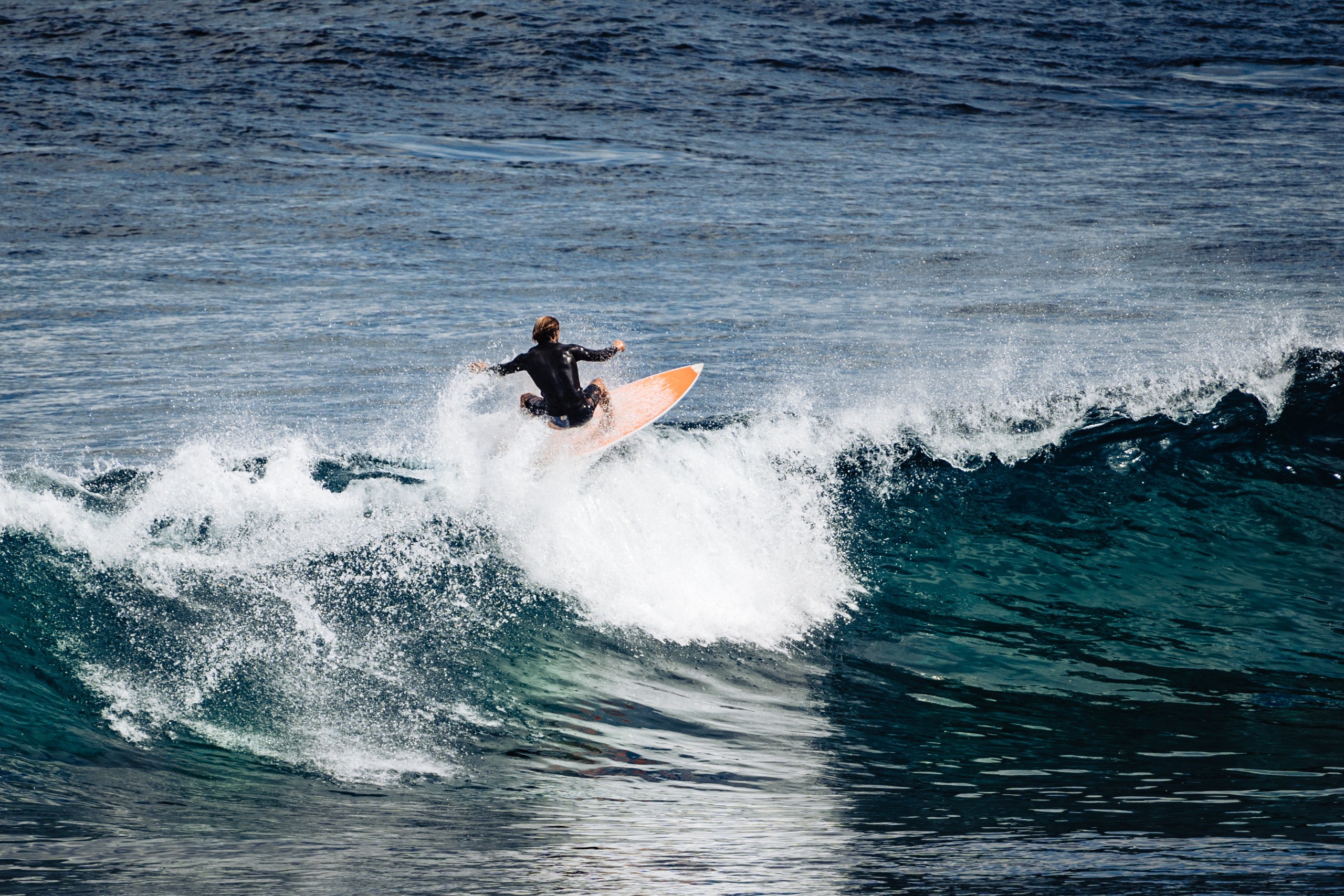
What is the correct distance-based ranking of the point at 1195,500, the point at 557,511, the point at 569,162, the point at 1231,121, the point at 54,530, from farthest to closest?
the point at 1231,121
the point at 569,162
the point at 1195,500
the point at 557,511
the point at 54,530

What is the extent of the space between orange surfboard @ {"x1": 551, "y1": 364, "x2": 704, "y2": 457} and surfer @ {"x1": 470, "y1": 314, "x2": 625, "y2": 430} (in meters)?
0.19

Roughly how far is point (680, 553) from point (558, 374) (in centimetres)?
157

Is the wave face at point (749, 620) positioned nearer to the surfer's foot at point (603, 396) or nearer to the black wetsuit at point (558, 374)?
the surfer's foot at point (603, 396)

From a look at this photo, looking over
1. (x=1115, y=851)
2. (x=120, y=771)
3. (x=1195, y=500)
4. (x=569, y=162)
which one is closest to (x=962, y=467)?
(x=1195, y=500)

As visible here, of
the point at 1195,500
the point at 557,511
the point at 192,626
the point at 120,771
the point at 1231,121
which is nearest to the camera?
the point at 120,771

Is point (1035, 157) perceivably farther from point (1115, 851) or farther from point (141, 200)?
point (1115, 851)

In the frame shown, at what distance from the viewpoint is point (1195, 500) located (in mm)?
9484

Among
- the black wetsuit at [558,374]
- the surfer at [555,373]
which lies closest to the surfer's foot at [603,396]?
the surfer at [555,373]

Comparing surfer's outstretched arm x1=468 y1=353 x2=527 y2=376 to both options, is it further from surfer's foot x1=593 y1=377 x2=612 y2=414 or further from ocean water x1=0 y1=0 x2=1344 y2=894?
ocean water x1=0 y1=0 x2=1344 y2=894

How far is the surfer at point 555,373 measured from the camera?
8.00 meters

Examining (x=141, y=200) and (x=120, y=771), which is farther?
(x=141, y=200)

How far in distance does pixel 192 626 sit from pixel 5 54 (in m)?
29.6

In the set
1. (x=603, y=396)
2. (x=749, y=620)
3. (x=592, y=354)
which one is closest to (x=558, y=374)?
(x=592, y=354)

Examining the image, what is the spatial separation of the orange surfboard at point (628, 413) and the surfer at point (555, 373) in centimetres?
19
